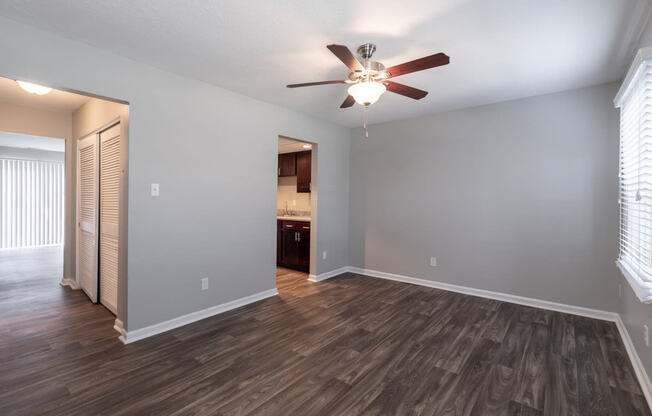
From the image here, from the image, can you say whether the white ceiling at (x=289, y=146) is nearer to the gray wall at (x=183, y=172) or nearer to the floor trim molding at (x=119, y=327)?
the gray wall at (x=183, y=172)

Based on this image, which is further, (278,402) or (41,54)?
(41,54)

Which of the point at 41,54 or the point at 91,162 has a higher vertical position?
the point at 41,54

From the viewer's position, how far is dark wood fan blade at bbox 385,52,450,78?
1.95m

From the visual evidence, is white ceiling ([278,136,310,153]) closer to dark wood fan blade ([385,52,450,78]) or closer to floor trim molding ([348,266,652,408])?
floor trim molding ([348,266,652,408])

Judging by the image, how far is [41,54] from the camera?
7.23 feet

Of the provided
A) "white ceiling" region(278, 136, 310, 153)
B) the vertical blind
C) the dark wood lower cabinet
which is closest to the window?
the dark wood lower cabinet

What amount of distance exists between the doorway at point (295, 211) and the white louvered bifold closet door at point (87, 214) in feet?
7.70

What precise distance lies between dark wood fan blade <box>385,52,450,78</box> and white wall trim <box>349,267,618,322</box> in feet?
10.2

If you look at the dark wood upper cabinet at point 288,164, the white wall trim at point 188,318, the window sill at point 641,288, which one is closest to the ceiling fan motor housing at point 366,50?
the window sill at point 641,288

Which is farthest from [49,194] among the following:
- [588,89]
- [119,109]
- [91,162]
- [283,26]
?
[588,89]

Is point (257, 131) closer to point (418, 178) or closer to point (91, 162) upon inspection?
point (91, 162)

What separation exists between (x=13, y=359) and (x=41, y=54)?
237 centimetres

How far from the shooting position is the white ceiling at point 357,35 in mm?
1933

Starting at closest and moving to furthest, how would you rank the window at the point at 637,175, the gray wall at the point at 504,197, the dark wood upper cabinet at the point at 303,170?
the window at the point at 637,175 < the gray wall at the point at 504,197 < the dark wood upper cabinet at the point at 303,170
